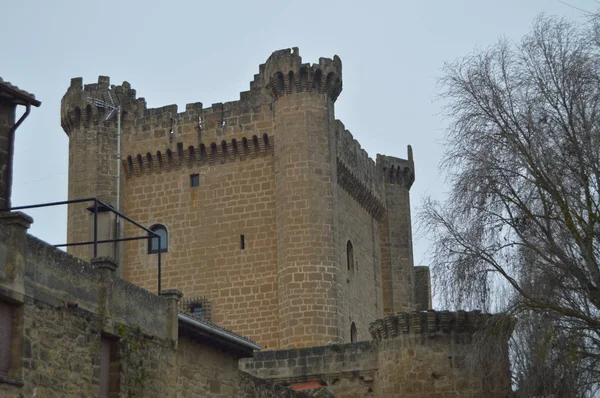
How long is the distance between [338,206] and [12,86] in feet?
64.5

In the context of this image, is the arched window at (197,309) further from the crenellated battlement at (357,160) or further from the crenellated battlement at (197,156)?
the crenellated battlement at (357,160)

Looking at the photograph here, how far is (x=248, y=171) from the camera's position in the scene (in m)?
36.6

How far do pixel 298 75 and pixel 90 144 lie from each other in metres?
7.40

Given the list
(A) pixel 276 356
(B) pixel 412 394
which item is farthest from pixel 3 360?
(A) pixel 276 356

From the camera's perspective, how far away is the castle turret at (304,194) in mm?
33344

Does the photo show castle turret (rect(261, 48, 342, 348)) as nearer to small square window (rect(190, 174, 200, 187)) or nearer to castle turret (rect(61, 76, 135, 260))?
small square window (rect(190, 174, 200, 187))

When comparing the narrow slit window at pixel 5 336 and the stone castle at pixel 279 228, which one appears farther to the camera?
the stone castle at pixel 279 228

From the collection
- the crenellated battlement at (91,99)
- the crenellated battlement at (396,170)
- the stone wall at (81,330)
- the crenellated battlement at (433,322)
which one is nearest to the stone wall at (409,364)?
the crenellated battlement at (433,322)

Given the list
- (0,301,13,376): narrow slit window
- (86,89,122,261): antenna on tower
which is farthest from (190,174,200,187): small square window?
(0,301,13,376): narrow slit window

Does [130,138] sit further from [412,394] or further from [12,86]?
[12,86]

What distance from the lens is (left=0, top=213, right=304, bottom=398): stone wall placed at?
1455 cm

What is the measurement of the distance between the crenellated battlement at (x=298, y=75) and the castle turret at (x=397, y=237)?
24.9 ft

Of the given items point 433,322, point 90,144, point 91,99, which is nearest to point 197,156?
point 90,144

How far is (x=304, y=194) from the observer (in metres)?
34.7
